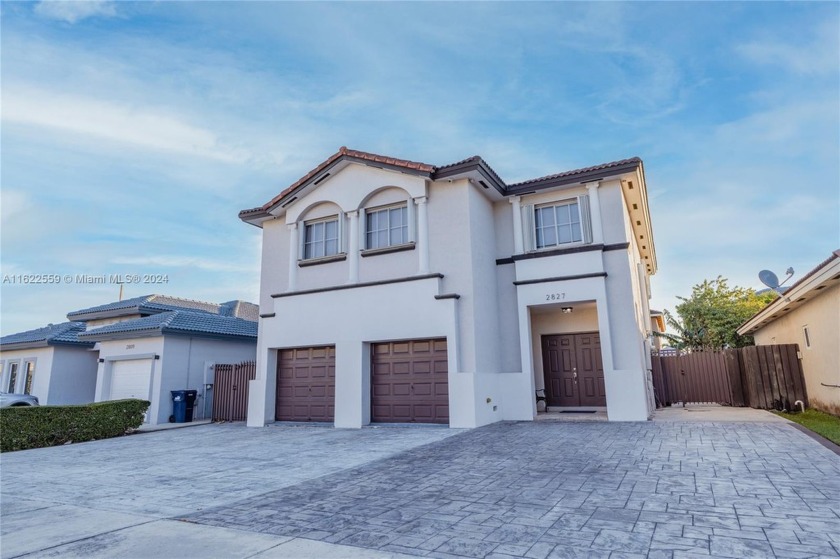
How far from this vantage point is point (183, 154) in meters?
14.7

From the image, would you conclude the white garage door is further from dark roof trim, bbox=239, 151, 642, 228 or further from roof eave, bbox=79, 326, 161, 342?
dark roof trim, bbox=239, 151, 642, 228

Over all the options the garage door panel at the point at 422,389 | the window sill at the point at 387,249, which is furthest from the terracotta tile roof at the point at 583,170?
the garage door panel at the point at 422,389

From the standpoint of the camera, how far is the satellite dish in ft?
53.9

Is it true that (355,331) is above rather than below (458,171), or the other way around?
below

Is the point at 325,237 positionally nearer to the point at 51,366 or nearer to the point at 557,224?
the point at 557,224

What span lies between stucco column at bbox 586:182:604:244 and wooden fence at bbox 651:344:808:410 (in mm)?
6063

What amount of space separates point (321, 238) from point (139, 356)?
8.63m

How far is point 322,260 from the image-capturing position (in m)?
14.1

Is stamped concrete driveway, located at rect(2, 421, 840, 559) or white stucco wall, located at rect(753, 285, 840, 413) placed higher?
white stucco wall, located at rect(753, 285, 840, 413)

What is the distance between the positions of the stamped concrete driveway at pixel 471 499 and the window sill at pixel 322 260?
620 centimetres

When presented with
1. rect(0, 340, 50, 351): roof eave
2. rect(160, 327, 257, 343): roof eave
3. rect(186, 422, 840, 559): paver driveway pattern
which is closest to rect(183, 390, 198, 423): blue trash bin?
rect(160, 327, 257, 343): roof eave

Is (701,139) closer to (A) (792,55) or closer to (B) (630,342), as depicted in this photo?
(A) (792,55)

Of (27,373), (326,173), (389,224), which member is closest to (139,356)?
(27,373)

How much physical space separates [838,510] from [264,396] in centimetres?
1314
